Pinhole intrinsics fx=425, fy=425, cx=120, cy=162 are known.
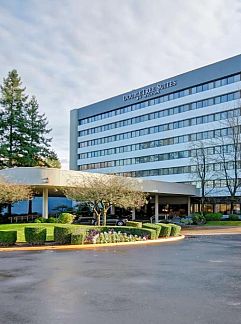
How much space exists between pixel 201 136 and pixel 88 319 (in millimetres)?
60022

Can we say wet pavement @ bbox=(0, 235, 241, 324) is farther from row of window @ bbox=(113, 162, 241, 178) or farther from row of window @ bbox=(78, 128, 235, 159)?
row of window @ bbox=(78, 128, 235, 159)

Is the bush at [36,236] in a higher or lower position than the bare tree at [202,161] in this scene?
lower

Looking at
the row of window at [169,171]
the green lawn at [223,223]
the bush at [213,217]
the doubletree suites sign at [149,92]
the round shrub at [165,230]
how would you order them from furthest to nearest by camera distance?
the doubletree suites sign at [149,92] < the row of window at [169,171] < the bush at [213,217] < the green lawn at [223,223] < the round shrub at [165,230]

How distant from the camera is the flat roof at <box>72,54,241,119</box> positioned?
2448 inches

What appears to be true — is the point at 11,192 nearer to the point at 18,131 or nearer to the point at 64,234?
the point at 64,234

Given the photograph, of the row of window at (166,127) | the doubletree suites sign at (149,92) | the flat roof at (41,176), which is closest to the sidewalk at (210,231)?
the flat roof at (41,176)

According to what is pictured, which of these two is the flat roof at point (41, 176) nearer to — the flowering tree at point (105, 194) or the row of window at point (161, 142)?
the flowering tree at point (105, 194)

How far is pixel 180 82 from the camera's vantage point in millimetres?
69062

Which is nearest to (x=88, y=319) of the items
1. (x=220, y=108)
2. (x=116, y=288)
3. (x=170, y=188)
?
(x=116, y=288)

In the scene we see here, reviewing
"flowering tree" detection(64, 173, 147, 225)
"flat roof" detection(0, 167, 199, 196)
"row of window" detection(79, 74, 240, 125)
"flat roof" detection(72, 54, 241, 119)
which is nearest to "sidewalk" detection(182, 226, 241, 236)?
"flowering tree" detection(64, 173, 147, 225)

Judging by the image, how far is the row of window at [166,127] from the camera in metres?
62.2

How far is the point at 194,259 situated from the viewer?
15047 mm

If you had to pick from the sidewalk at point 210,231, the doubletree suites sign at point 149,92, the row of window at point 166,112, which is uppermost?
the doubletree suites sign at point 149,92

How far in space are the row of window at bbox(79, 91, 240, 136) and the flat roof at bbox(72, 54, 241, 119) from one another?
9.84ft
